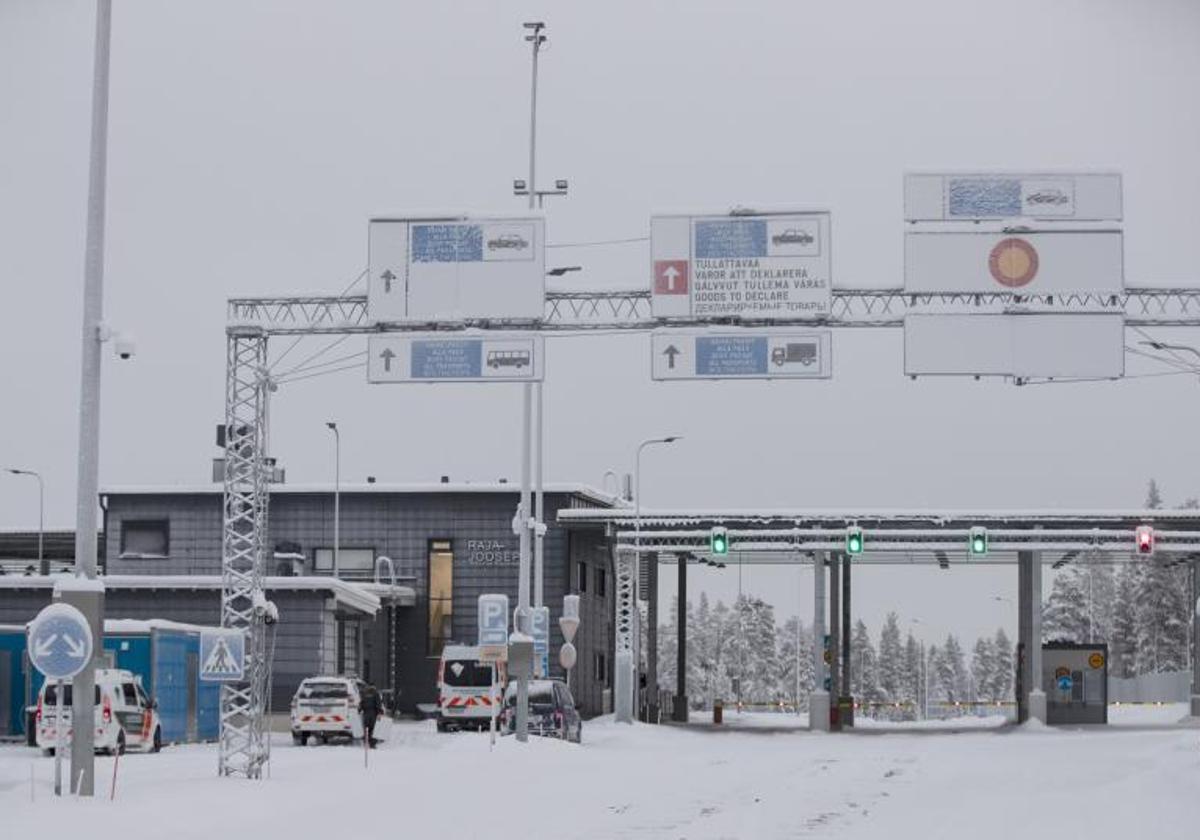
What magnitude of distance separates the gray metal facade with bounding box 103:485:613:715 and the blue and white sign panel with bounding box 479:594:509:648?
96.8 feet

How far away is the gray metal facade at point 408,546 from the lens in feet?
247

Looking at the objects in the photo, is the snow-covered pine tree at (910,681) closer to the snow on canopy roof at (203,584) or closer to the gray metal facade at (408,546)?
the gray metal facade at (408,546)

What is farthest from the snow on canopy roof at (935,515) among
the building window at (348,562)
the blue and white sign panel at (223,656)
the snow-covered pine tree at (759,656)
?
the snow-covered pine tree at (759,656)

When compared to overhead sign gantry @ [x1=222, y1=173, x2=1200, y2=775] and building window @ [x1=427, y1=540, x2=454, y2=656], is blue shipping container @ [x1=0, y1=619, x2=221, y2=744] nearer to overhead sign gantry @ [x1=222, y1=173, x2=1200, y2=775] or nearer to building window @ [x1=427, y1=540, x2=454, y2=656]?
overhead sign gantry @ [x1=222, y1=173, x2=1200, y2=775]

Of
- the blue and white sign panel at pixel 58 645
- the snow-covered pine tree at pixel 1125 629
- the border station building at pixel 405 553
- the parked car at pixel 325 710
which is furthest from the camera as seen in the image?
the snow-covered pine tree at pixel 1125 629

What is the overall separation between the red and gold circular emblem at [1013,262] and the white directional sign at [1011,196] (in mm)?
477

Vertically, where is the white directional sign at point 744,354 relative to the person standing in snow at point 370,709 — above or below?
above

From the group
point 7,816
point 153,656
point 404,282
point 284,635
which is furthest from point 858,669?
point 7,816

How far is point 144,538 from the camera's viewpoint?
79.8 metres

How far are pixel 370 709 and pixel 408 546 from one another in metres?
29.9

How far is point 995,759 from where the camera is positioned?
43000 mm

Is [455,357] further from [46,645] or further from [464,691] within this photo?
[464,691]

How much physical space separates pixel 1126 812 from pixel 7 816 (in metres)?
13.6

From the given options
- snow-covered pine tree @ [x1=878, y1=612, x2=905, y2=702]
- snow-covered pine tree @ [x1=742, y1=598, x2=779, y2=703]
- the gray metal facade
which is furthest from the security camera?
snow-covered pine tree @ [x1=878, y1=612, x2=905, y2=702]
